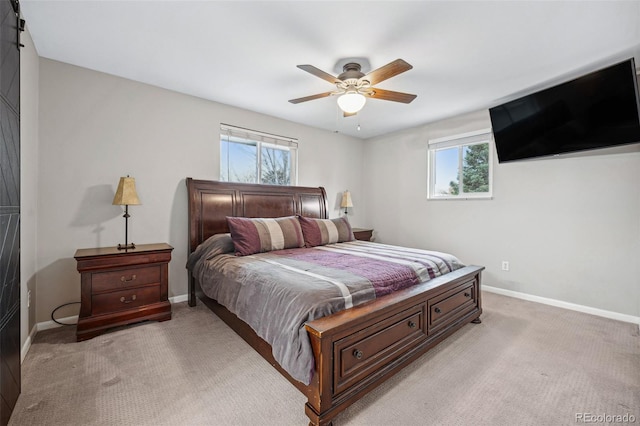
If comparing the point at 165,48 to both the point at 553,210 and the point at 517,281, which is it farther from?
the point at 517,281

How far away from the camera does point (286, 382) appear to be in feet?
5.97

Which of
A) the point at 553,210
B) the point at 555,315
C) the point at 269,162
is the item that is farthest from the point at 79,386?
the point at 553,210

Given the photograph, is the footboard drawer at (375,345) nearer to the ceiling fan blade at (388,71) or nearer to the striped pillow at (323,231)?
the striped pillow at (323,231)

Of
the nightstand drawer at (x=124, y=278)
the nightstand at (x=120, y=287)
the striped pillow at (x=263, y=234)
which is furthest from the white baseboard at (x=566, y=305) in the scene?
the nightstand drawer at (x=124, y=278)

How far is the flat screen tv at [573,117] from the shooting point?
2436 mm

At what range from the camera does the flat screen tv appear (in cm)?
244

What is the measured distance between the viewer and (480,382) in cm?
181

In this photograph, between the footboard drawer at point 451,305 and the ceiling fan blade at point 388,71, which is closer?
the ceiling fan blade at point 388,71

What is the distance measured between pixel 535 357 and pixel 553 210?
1.91 metres

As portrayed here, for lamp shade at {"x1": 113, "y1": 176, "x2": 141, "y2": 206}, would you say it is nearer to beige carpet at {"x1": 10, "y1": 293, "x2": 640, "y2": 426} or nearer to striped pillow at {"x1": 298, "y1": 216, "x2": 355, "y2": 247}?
beige carpet at {"x1": 10, "y1": 293, "x2": 640, "y2": 426}

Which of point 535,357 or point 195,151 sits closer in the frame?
point 535,357

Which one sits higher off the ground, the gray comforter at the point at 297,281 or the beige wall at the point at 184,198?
the beige wall at the point at 184,198

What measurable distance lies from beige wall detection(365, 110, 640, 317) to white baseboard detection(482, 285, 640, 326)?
0.04m

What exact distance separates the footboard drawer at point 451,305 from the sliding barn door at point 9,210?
2.55m
